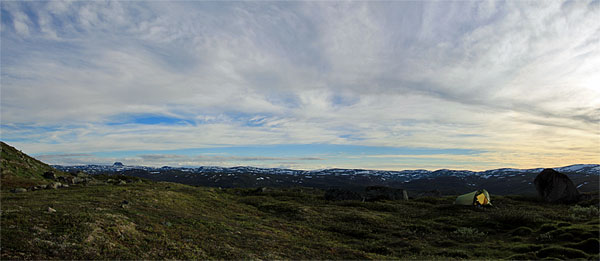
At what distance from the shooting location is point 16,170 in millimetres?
37688

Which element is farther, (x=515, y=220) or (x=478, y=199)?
(x=478, y=199)

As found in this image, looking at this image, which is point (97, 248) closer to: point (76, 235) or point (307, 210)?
point (76, 235)

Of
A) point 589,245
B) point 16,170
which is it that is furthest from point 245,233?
point 16,170

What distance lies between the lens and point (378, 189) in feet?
212

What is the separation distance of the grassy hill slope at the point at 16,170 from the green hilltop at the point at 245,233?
1.79 ft

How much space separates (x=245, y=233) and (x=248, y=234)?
12.9 inches

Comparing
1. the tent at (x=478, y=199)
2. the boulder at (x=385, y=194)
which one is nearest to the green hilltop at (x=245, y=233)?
the tent at (x=478, y=199)

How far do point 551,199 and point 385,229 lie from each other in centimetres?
4285

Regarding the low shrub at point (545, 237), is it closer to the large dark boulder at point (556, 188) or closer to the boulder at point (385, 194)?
the large dark boulder at point (556, 188)

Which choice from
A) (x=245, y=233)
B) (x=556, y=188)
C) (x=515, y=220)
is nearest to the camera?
(x=245, y=233)

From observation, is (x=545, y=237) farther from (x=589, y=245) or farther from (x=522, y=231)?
(x=589, y=245)

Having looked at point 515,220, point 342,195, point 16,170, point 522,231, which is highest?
point 16,170

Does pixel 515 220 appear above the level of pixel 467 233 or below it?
above

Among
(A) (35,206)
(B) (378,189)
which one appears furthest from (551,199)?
(A) (35,206)
